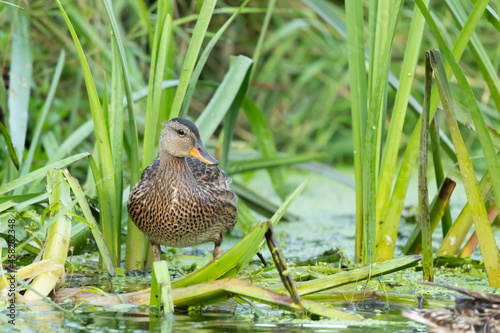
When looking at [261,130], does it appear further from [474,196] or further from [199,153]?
[474,196]

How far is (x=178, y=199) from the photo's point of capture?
3.25 meters

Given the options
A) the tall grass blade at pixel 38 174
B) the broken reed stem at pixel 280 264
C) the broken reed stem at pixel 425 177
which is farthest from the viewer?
the tall grass blade at pixel 38 174

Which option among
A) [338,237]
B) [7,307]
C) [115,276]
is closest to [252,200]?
[338,237]

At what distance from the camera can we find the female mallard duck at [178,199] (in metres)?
3.20

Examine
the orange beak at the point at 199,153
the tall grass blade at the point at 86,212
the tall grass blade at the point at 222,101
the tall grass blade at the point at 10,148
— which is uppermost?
the tall grass blade at the point at 222,101

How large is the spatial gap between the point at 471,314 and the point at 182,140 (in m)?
1.64

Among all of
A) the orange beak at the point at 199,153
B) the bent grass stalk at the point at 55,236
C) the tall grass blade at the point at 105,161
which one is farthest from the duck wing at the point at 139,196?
the bent grass stalk at the point at 55,236

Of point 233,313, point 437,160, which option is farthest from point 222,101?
point 233,313

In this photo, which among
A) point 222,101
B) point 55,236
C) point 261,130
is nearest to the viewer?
point 55,236

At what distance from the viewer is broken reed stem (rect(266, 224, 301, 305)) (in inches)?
88.4

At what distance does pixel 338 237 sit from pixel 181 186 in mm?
1594

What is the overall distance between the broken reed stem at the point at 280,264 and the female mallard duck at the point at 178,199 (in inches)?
39.2

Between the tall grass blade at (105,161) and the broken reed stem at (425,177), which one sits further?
the tall grass blade at (105,161)

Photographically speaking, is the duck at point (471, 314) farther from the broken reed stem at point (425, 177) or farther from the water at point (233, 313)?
the broken reed stem at point (425, 177)
